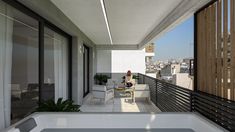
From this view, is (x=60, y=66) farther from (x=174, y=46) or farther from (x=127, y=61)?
(x=174, y=46)

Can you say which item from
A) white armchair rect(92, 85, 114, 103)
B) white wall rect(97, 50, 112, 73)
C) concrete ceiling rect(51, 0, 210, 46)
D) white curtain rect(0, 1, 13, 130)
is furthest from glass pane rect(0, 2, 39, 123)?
white wall rect(97, 50, 112, 73)

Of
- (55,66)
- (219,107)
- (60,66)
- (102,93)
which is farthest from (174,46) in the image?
(219,107)

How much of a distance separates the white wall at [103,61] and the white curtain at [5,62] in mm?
10586

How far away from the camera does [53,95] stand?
4973 millimetres

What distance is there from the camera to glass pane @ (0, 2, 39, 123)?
9.38ft

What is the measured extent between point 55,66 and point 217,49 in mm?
3488

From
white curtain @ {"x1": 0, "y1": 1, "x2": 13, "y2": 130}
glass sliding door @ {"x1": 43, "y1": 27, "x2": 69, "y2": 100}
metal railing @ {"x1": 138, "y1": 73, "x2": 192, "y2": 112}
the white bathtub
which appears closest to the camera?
white curtain @ {"x1": 0, "y1": 1, "x2": 13, "y2": 130}

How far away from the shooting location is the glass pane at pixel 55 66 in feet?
14.6

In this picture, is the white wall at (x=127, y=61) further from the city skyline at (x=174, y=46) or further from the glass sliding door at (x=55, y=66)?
the glass sliding door at (x=55, y=66)

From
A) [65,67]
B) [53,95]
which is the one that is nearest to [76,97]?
[65,67]

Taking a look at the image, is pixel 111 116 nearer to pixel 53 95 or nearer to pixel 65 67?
pixel 53 95

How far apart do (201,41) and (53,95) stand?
3.31 meters

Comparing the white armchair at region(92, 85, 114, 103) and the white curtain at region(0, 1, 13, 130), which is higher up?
the white curtain at region(0, 1, 13, 130)

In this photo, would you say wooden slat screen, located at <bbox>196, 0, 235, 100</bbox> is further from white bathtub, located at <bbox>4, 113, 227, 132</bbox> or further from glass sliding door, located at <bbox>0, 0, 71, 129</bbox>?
glass sliding door, located at <bbox>0, 0, 71, 129</bbox>
